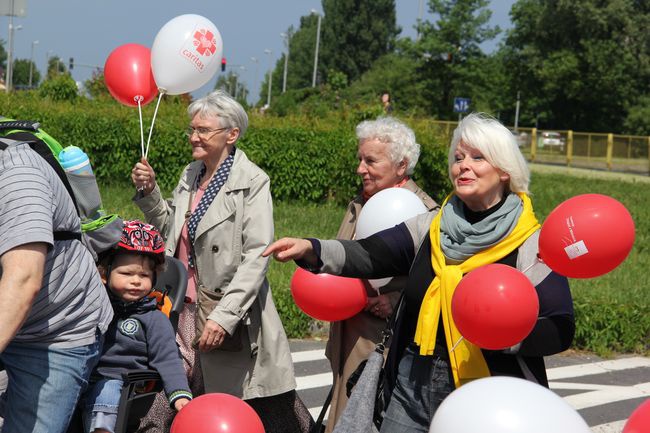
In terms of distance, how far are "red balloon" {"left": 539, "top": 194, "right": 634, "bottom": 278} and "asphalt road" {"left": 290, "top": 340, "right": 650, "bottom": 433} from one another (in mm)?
3499

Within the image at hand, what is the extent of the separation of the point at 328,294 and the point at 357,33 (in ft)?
271

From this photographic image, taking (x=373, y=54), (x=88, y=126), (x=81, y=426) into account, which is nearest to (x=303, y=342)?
(x=81, y=426)

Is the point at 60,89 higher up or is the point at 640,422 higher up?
the point at 60,89

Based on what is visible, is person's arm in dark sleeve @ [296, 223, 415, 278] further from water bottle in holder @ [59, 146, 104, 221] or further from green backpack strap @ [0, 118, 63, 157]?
green backpack strap @ [0, 118, 63, 157]

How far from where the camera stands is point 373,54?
3376 inches

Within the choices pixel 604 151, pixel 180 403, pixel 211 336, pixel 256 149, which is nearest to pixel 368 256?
pixel 180 403

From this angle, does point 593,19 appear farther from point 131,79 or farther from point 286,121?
point 131,79

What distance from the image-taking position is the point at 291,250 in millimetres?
3598

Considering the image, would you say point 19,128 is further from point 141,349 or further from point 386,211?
point 386,211

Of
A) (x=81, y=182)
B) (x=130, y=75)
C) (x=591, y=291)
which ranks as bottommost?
(x=591, y=291)

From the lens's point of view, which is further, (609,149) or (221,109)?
(609,149)

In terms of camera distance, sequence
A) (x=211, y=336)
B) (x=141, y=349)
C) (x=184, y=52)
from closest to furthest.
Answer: (x=141, y=349)
(x=211, y=336)
(x=184, y=52)

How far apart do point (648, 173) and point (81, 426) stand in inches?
1495

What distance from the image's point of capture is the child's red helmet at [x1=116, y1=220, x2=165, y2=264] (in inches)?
157
